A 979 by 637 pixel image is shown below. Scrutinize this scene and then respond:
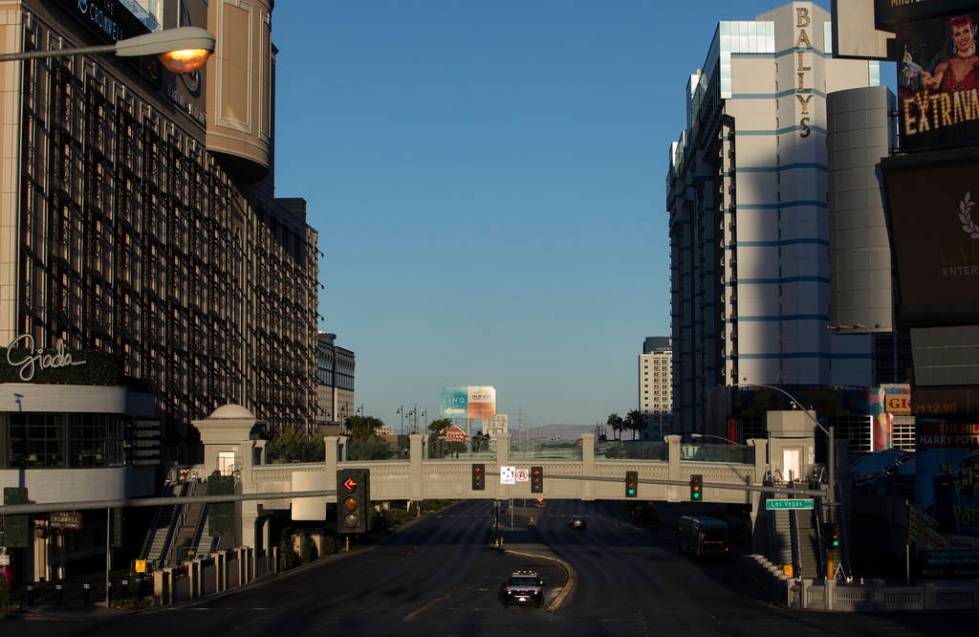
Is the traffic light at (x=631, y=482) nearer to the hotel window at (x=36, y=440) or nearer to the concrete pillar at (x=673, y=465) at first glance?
the concrete pillar at (x=673, y=465)

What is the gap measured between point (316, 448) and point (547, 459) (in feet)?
49.8

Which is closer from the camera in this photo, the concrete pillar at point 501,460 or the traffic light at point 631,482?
the traffic light at point 631,482

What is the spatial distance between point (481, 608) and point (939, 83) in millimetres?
45085

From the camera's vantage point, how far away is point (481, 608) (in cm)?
5581

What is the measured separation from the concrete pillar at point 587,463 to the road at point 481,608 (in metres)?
5.11

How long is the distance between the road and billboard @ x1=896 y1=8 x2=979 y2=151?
1196 inches

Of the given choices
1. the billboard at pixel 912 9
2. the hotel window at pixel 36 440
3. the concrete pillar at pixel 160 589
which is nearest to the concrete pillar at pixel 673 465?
the concrete pillar at pixel 160 589

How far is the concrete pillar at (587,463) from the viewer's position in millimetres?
69312

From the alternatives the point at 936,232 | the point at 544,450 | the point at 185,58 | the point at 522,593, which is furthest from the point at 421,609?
the point at 185,58

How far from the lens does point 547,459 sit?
70938 mm

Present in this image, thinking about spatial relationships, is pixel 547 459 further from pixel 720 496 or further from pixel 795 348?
pixel 795 348

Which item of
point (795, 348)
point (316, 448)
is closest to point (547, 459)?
point (316, 448)

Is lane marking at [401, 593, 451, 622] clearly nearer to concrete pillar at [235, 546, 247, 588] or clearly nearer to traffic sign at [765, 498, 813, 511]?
concrete pillar at [235, 546, 247, 588]

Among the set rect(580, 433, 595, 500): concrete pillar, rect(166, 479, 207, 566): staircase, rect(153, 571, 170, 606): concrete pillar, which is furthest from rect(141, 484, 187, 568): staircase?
rect(580, 433, 595, 500): concrete pillar
